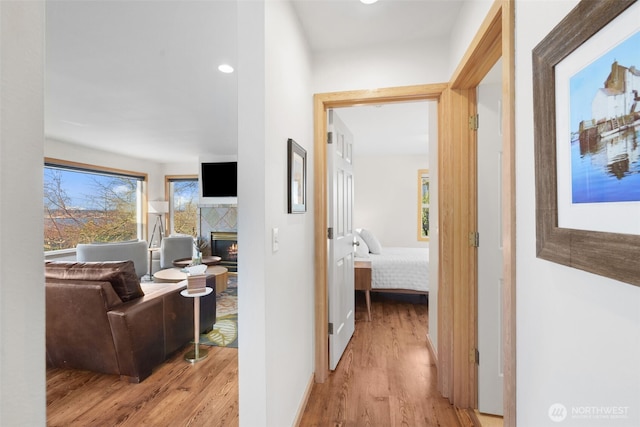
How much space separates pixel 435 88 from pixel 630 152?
1.63m

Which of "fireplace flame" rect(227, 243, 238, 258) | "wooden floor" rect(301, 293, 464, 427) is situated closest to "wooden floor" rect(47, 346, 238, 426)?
"wooden floor" rect(301, 293, 464, 427)

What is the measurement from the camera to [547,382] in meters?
0.85

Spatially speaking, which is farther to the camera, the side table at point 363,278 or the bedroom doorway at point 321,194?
the side table at point 363,278

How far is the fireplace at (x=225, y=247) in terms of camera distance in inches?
251

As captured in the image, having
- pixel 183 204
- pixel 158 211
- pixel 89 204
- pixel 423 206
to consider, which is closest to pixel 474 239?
pixel 423 206

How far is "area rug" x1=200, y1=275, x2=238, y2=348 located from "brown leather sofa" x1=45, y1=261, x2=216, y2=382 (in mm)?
613

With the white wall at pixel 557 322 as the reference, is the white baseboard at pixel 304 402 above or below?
below

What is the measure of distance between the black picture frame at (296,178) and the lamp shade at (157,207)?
5814mm

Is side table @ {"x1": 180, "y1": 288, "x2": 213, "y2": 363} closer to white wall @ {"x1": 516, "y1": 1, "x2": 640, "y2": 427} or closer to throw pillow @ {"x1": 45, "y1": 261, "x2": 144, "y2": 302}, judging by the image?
throw pillow @ {"x1": 45, "y1": 261, "x2": 144, "y2": 302}

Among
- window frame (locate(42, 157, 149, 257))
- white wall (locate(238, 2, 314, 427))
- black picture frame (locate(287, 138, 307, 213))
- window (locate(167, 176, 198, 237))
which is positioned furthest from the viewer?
window (locate(167, 176, 198, 237))

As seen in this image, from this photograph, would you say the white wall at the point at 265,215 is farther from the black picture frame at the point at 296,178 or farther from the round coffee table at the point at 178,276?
the round coffee table at the point at 178,276

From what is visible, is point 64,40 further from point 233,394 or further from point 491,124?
point 491,124

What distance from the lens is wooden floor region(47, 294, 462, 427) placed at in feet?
5.95

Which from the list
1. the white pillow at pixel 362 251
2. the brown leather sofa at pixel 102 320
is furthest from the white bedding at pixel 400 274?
the brown leather sofa at pixel 102 320
